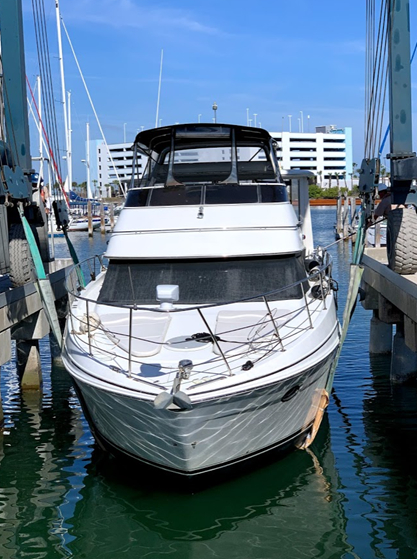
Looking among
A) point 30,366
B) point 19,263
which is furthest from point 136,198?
point 30,366

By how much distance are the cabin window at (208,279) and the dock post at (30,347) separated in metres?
3.37

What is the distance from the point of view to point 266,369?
25.8ft

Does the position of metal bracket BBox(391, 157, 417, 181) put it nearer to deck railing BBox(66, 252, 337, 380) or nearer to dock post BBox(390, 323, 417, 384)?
dock post BBox(390, 323, 417, 384)

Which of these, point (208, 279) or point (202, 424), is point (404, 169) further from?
point (202, 424)

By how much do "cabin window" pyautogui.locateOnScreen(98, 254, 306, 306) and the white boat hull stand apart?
1570mm

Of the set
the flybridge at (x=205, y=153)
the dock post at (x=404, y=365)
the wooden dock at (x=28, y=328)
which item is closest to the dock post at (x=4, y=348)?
the wooden dock at (x=28, y=328)

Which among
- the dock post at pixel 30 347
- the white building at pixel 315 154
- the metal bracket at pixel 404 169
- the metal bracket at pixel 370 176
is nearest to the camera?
the metal bracket at pixel 370 176

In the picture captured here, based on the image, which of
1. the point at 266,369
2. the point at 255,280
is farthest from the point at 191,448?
the point at 255,280

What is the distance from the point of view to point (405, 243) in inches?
494

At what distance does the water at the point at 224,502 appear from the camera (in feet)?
24.5

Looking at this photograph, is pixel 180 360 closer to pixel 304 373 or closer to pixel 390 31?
pixel 304 373

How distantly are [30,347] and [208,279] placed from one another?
4841 millimetres

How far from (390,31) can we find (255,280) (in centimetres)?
569

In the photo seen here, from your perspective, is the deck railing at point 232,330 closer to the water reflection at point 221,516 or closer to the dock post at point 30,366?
the water reflection at point 221,516
